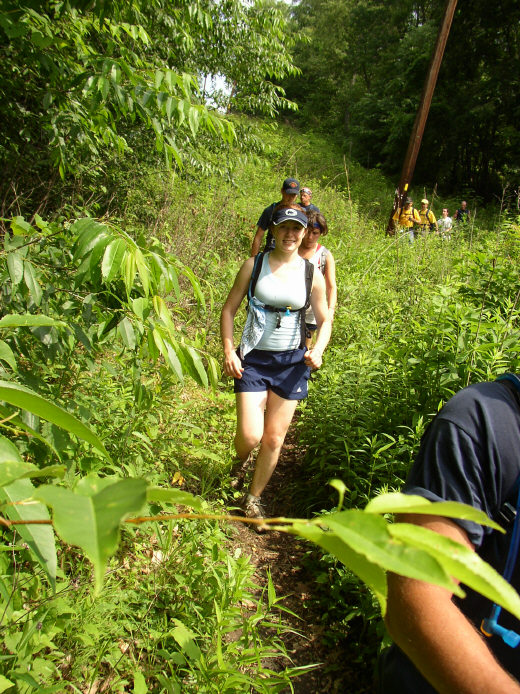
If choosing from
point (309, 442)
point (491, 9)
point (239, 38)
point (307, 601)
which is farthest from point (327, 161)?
point (307, 601)

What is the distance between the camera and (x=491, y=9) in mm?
19141

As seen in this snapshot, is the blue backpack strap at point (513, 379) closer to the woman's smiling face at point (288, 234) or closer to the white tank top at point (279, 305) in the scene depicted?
the white tank top at point (279, 305)

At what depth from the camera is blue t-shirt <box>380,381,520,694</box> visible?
1118mm

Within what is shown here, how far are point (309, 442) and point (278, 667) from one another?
168 cm

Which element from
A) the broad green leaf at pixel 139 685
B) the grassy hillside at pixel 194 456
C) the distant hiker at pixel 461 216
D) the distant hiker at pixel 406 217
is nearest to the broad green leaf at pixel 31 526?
the grassy hillside at pixel 194 456

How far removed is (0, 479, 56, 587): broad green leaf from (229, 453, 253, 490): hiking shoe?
284 cm

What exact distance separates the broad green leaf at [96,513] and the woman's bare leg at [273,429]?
261 cm

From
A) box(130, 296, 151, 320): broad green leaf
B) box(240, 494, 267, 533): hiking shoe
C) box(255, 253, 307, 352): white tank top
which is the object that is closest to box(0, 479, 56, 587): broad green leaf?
box(130, 296, 151, 320): broad green leaf

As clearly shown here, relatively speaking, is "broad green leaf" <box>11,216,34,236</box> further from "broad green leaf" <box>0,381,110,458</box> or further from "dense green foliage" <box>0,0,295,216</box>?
"broad green leaf" <box>0,381,110,458</box>

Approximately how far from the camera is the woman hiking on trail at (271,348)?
116 inches

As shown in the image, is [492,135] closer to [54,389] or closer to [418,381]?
[418,381]

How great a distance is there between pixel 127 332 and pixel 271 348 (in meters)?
1.61

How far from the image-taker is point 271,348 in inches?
116

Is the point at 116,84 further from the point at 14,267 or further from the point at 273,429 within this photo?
the point at 273,429
